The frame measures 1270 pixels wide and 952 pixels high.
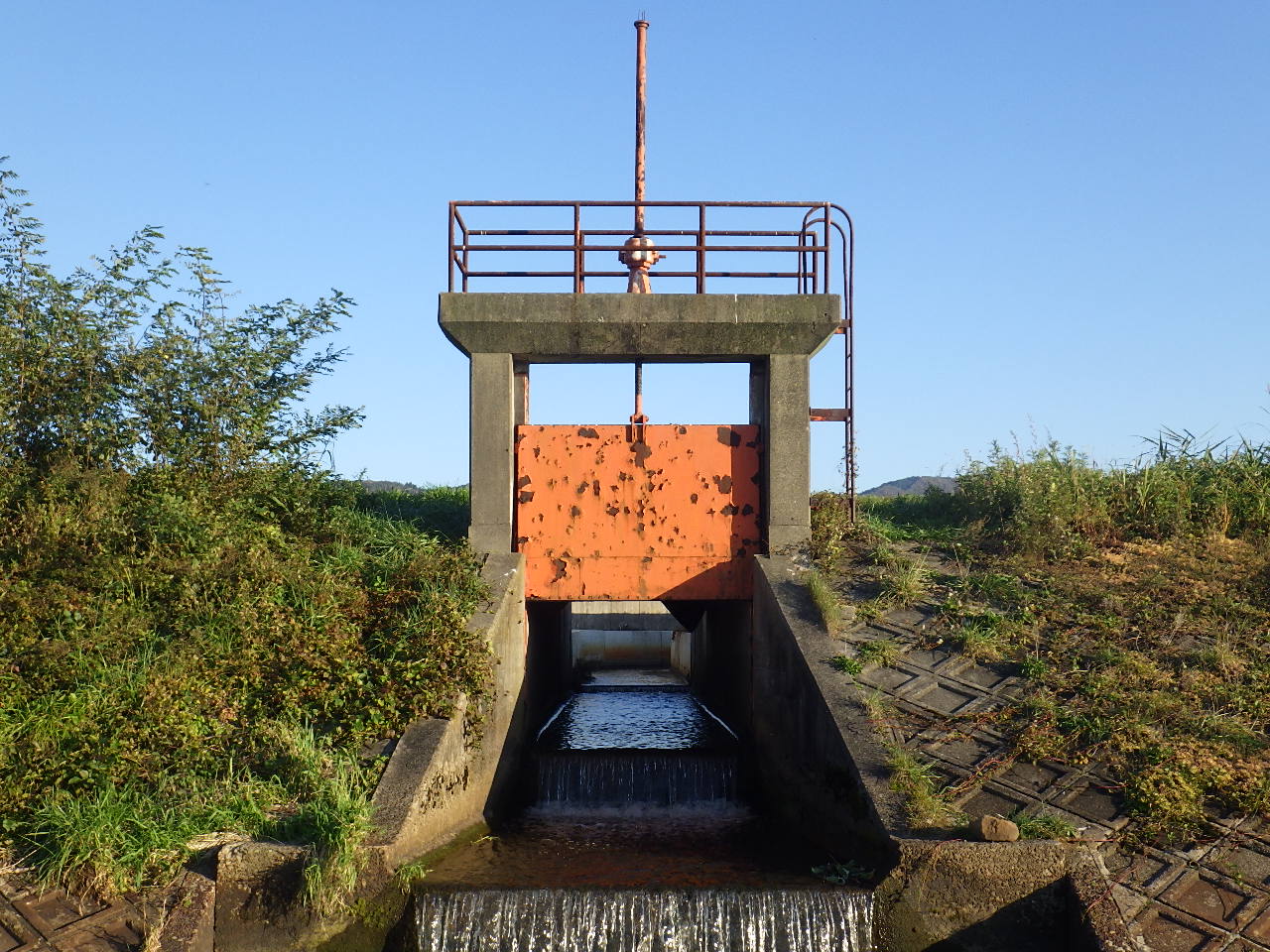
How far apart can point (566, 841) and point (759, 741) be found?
2904 mm

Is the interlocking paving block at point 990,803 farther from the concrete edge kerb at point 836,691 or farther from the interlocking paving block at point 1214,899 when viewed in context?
the interlocking paving block at point 1214,899

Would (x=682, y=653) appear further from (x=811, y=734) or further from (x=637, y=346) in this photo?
(x=811, y=734)

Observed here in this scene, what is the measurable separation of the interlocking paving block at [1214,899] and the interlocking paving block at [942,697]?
243 cm

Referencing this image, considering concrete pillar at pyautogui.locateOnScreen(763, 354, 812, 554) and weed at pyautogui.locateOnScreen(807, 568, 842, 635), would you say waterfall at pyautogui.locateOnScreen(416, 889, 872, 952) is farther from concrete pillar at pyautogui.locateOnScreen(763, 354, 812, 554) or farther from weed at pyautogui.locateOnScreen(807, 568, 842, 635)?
concrete pillar at pyautogui.locateOnScreen(763, 354, 812, 554)

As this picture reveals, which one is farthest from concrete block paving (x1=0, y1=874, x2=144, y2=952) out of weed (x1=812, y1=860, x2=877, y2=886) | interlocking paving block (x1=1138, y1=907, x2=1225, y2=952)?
interlocking paving block (x1=1138, y1=907, x2=1225, y2=952)

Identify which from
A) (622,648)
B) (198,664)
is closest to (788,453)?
(198,664)

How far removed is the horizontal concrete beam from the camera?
478 inches

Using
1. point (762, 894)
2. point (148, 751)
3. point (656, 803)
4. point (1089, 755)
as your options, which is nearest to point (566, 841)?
point (656, 803)

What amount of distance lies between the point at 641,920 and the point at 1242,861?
162 inches

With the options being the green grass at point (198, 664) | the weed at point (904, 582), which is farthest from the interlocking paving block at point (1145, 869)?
the green grass at point (198, 664)

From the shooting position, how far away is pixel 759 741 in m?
11.6

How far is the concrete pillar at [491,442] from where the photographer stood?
484 inches

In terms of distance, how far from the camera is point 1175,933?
6.53m

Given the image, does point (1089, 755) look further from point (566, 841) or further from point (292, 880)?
point (292, 880)
